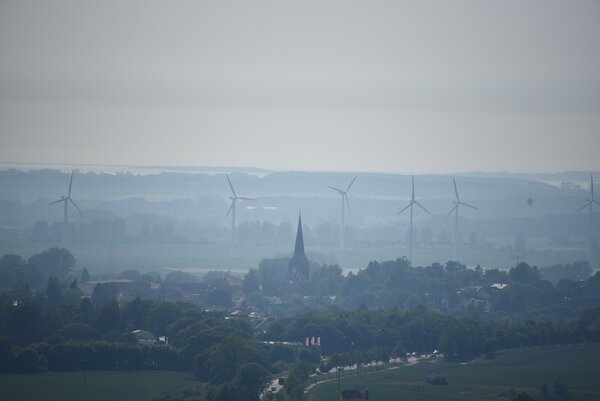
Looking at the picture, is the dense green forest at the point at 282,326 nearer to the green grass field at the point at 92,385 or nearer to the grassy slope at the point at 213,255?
the green grass field at the point at 92,385

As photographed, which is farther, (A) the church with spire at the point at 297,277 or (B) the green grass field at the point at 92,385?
(A) the church with spire at the point at 297,277

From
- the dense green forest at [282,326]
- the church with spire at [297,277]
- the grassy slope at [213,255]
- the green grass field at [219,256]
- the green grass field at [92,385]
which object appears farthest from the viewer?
the grassy slope at [213,255]

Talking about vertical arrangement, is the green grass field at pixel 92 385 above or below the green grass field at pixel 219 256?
below

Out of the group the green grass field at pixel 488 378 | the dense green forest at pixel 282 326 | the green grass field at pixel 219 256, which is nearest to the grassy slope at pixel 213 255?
the green grass field at pixel 219 256

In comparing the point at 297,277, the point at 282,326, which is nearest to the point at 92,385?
the point at 282,326

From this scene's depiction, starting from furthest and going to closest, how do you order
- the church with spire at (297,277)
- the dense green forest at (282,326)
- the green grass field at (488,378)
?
the church with spire at (297,277), the dense green forest at (282,326), the green grass field at (488,378)

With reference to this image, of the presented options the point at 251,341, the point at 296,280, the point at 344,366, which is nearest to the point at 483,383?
the point at 344,366
